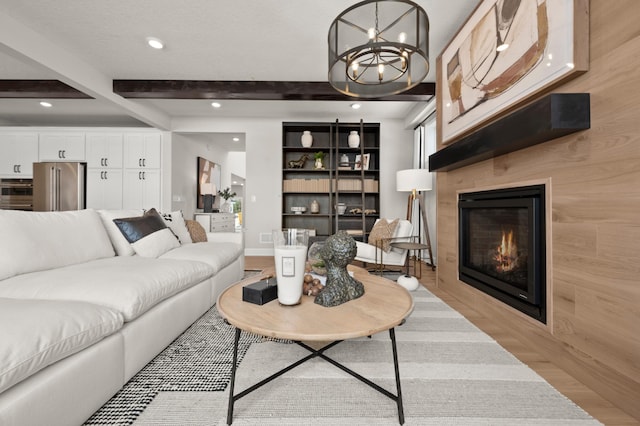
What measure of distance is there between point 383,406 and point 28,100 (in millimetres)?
6237

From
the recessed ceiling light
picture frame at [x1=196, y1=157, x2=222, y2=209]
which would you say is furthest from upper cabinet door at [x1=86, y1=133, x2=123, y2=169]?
the recessed ceiling light

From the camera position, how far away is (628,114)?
110 cm

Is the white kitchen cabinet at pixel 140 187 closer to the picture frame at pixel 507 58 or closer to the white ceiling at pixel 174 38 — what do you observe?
the white ceiling at pixel 174 38

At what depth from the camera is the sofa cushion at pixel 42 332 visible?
2.58 feet

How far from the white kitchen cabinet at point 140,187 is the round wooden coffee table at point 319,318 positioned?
4.60m

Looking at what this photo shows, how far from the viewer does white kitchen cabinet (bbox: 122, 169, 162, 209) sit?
5.02 metres

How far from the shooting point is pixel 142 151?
5.05m

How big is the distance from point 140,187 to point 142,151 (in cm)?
66

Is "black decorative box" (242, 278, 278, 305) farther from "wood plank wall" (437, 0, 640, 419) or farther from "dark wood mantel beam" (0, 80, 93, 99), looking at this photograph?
"dark wood mantel beam" (0, 80, 93, 99)

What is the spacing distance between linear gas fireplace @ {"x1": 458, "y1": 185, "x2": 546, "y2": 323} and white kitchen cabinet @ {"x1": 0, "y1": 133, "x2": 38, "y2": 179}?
271 inches

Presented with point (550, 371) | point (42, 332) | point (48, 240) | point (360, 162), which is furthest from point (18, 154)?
point (550, 371)

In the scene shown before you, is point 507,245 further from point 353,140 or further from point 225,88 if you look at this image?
point 225,88

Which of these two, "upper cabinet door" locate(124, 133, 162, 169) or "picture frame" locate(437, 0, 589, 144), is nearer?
"picture frame" locate(437, 0, 589, 144)

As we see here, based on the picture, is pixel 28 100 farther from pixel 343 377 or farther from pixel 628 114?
pixel 628 114
